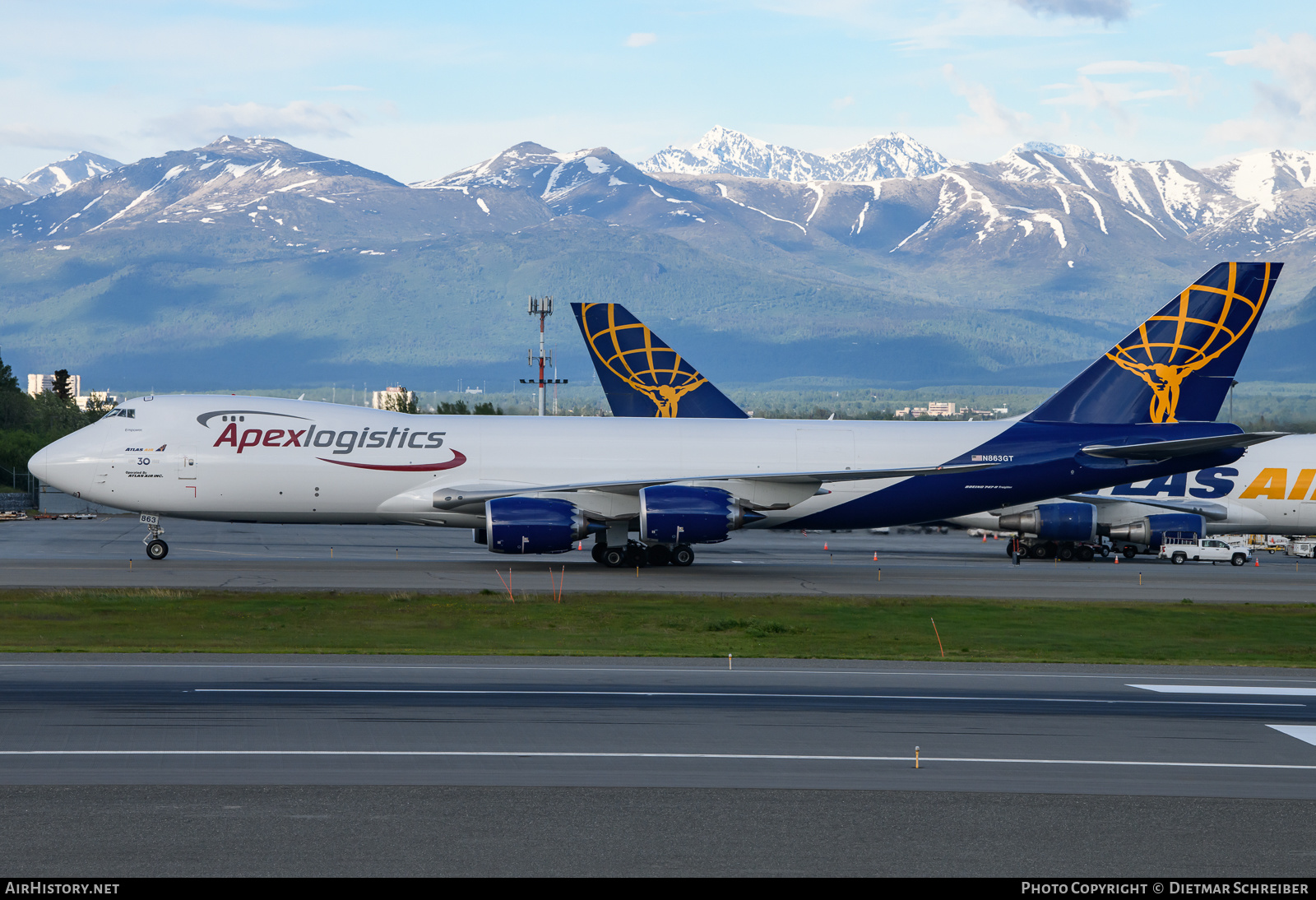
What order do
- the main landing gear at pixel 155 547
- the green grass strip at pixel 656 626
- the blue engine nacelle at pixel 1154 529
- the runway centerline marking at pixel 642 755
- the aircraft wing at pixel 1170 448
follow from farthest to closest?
the blue engine nacelle at pixel 1154 529, the main landing gear at pixel 155 547, the aircraft wing at pixel 1170 448, the green grass strip at pixel 656 626, the runway centerline marking at pixel 642 755

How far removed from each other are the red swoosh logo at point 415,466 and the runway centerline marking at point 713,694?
22376 millimetres

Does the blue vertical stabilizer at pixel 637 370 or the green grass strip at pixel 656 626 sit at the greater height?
the blue vertical stabilizer at pixel 637 370

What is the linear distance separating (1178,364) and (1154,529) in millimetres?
14937

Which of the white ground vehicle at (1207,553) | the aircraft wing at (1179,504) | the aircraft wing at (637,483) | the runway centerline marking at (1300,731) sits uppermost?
the aircraft wing at (637,483)

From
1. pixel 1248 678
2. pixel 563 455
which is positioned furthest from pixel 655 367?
pixel 1248 678

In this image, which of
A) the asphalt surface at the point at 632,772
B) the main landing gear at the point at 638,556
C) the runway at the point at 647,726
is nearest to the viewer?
the asphalt surface at the point at 632,772

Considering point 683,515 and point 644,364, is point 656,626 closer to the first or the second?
point 683,515

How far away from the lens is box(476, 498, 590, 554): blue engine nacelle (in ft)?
132

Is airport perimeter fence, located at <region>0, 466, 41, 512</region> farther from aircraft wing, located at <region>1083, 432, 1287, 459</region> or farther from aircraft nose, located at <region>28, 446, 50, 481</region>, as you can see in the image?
aircraft wing, located at <region>1083, 432, 1287, 459</region>

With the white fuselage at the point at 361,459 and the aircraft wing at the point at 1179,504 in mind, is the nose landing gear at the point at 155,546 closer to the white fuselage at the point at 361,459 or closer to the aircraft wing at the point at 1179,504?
the white fuselage at the point at 361,459

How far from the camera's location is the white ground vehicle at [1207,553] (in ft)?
194

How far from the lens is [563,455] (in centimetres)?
4372

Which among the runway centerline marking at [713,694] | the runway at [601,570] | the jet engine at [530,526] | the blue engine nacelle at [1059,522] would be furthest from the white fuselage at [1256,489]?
the runway centerline marking at [713,694]

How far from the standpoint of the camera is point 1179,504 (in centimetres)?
6097
